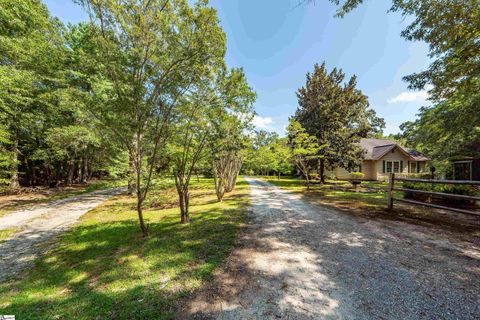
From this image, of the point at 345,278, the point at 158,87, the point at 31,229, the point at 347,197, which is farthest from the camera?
the point at 347,197

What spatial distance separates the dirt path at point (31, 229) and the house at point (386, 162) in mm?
23450

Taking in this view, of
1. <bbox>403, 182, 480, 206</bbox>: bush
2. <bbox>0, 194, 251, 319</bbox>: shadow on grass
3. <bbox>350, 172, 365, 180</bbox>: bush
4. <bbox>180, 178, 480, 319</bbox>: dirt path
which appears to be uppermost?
<bbox>350, 172, 365, 180</bbox>: bush

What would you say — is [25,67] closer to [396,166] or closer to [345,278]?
[345,278]

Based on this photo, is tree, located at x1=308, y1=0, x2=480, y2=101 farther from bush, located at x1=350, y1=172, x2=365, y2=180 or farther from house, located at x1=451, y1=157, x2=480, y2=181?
bush, located at x1=350, y1=172, x2=365, y2=180

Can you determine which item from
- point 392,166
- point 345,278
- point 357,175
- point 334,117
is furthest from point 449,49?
point 392,166

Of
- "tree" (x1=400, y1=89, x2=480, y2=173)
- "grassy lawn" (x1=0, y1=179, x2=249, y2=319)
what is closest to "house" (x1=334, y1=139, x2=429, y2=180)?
"tree" (x1=400, y1=89, x2=480, y2=173)

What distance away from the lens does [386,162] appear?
72.3ft

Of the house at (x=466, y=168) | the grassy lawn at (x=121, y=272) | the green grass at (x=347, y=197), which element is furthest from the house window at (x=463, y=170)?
the grassy lawn at (x=121, y=272)

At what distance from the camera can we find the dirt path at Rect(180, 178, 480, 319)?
7.63 ft

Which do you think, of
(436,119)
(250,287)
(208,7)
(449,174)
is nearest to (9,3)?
(208,7)

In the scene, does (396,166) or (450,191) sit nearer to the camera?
(450,191)

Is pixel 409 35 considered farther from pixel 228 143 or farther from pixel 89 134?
pixel 89 134

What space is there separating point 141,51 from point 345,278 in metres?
6.01

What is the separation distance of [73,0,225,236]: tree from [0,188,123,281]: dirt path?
9.67 feet
